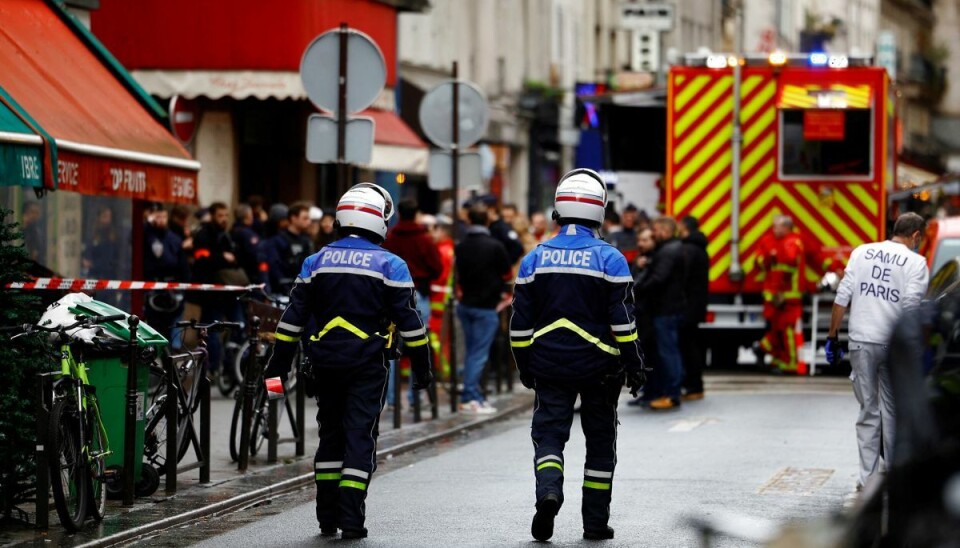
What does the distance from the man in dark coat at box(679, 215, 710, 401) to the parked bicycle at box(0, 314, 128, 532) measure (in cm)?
877

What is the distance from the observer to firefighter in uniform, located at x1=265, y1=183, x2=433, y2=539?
977 cm

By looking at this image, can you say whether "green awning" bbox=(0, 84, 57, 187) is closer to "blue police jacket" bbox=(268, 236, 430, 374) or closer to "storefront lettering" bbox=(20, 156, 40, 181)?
"storefront lettering" bbox=(20, 156, 40, 181)

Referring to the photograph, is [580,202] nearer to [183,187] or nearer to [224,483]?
[224,483]

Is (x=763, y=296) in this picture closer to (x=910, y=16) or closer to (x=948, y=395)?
(x=948, y=395)

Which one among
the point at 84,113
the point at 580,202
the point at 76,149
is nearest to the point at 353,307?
the point at 580,202

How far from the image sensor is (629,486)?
1198 centimetres

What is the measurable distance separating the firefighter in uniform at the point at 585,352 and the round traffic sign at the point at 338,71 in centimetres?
507

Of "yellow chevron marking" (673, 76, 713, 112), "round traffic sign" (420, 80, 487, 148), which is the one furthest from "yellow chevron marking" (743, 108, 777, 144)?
"round traffic sign" (420, 80, 487, 148)

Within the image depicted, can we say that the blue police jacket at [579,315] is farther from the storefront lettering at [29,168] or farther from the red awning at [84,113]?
the red awning at [84,113]

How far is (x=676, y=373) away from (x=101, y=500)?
8.52 metres

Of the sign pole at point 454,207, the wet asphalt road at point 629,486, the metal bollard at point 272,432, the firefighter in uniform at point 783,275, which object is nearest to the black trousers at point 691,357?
the wet asphalt road at point 629,486

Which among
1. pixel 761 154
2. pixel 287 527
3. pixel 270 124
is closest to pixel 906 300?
pixel 287 527

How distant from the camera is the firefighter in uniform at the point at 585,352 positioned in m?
9.66

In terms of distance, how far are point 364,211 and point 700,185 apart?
38.7 feet
